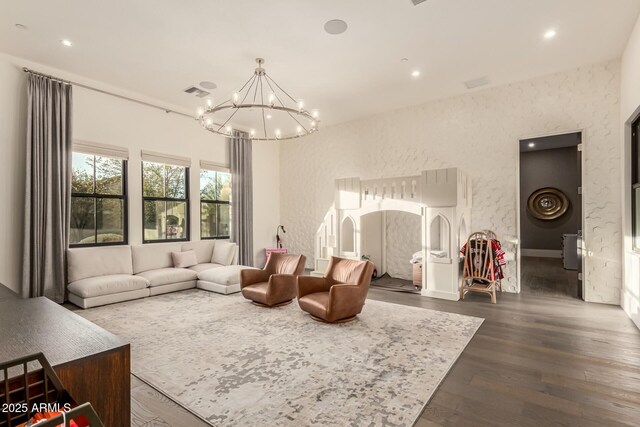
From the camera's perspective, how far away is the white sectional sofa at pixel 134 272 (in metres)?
4.58

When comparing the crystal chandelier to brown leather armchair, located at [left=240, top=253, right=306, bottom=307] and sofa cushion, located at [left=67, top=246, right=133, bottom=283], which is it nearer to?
brown leather armchair, located at [left=240, top=253, right=306, bottom=307]

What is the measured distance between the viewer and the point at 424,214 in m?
5.27

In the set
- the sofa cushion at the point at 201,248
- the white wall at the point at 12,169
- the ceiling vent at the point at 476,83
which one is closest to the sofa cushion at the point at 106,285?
the white wall at the point at 12,169

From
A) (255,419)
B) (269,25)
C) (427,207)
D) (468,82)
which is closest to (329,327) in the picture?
(255,419)

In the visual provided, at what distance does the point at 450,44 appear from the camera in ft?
13.7

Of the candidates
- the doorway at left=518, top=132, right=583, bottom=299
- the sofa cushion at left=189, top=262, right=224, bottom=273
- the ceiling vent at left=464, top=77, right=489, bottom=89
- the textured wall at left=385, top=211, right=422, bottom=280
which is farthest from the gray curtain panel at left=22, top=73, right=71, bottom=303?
the doorway at left=518, top=132, right=583, bottom=299

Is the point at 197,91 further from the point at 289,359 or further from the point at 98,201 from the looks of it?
the point at 289,359

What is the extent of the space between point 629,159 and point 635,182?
1.13 ft

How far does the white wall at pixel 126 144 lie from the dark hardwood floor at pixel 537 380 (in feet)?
12.8

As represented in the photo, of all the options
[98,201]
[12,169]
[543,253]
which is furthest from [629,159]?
[12,169]

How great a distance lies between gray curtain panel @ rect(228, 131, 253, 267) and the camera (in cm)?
736

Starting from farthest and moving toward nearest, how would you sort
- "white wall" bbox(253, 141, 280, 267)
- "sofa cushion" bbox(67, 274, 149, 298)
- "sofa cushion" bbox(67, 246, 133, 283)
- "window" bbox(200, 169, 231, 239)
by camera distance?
"white wall" bbox(253, 141, 280, 267)
"window" bbox(200, 169, 231, 239)
"sofa cushion" bbox(67, 246, 133, 283)
"sofa cushion" bbox(67, 274, 149, 298)

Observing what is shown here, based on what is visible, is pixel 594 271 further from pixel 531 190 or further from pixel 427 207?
pixel 531 190

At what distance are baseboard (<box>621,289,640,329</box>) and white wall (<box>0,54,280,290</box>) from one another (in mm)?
6832
